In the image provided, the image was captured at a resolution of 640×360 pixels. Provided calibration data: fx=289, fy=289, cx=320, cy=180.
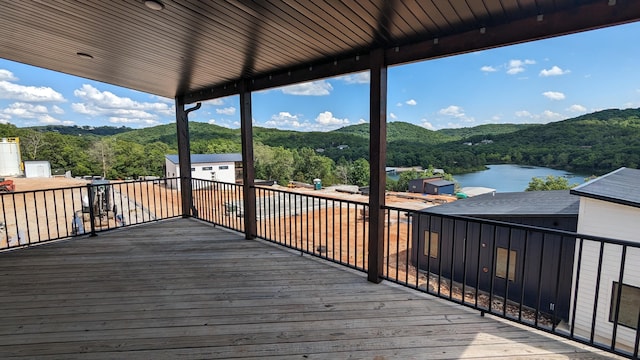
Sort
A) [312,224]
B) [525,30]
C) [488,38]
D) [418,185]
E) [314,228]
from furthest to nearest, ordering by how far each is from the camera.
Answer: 1. [418,185]
2. [312,224]
3. [314,228]
4. [488,38]
5. [525,30]

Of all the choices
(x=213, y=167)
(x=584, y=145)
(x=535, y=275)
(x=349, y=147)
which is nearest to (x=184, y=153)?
(x=584, y=145)

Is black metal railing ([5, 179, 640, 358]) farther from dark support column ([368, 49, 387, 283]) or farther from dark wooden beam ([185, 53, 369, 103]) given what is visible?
dark wooden beam ([185, 53, 369, 103])

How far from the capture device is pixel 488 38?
2.16 m

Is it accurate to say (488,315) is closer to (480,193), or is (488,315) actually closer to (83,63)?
(83,63)

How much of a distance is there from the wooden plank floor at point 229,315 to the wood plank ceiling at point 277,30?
2129mm

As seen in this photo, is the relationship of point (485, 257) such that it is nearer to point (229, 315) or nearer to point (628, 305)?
point (628, 305)

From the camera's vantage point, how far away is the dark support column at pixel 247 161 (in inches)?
164

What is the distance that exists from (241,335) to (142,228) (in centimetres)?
382

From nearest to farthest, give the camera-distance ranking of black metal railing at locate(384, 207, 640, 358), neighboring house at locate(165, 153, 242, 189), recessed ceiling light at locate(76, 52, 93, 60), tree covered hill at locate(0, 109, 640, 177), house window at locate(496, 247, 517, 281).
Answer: black metal railing at locate(384, 207, 640, 358) < recessed ceiling light at locate(76, 52, 93, 60) < tree covered hill at locate(0, 109, 640, 177) < house window at locate(496, 247, 517, 281) < neighboring house at locate(165, 153, 242, 189)

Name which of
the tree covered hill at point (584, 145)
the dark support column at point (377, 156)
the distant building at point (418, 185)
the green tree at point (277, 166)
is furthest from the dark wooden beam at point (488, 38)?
the green tree at point (277, 166)

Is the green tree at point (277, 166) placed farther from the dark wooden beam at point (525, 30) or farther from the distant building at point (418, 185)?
the dark wooden beam at point (525, 30)

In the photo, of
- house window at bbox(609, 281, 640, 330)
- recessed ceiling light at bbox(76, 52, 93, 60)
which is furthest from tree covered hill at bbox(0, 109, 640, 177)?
recessed ceiling light at bbox(76, 52, 93, 60)

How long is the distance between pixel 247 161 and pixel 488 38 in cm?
329

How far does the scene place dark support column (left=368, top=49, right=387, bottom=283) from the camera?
2.69 meters
